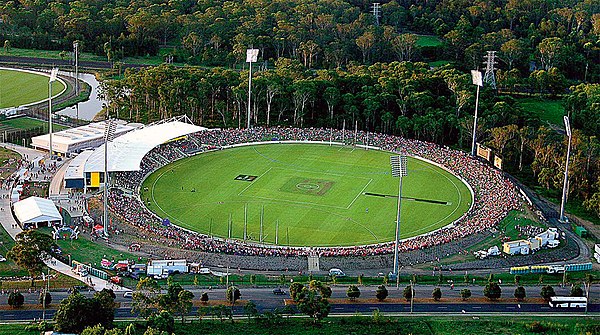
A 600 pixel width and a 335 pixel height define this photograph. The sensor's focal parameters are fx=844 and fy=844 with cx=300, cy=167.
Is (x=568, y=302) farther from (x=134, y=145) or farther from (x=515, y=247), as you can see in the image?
(x=134, y=145)

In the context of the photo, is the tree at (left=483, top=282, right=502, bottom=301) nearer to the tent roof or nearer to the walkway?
the walkway

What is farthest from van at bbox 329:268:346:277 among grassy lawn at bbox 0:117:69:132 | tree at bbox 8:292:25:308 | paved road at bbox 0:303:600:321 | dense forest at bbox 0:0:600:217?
grassy lawn at bbox 0:117:69:132

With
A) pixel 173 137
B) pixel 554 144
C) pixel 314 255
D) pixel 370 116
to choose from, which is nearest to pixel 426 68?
pixel 370 116

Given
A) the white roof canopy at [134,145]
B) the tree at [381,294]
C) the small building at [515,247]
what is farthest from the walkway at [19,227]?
the small building at [515,247]

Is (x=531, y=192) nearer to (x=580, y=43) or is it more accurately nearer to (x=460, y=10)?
(x=580, y=43)

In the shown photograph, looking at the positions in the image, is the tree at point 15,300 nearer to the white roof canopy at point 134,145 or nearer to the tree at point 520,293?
the white roof canopy at point 134,145
